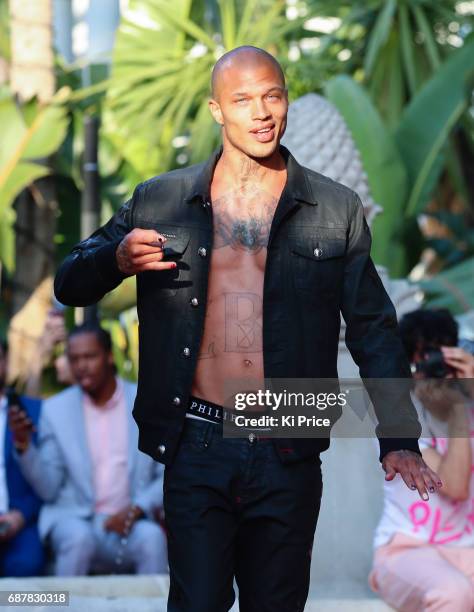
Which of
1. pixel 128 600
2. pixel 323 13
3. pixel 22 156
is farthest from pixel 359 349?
pixel 323 13

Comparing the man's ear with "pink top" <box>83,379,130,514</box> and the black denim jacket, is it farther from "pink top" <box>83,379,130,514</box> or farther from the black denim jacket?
"pink top" <box>83,379,130,514</box>

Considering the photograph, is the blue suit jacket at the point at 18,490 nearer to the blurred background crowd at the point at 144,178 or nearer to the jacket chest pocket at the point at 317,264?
the blurred background crowd at the point at 144,178

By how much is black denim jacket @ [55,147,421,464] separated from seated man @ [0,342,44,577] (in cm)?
294

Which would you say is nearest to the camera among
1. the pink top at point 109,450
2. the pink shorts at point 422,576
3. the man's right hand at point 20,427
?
the pink shorts at point 422,576

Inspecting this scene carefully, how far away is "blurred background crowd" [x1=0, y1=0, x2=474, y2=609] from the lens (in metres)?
5.94

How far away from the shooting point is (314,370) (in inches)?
141

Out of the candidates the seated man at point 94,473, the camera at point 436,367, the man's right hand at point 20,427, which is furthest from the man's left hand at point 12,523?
the camera at point 436,367

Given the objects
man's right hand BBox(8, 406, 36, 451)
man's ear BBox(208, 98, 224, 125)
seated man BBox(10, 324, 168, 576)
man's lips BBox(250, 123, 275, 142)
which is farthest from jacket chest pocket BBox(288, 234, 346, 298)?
seated man BBox(10, 324, 168, 576)

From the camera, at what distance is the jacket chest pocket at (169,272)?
11.7ft

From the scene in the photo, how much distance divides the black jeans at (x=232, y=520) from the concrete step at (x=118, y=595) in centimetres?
147

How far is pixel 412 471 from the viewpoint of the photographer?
136 inches

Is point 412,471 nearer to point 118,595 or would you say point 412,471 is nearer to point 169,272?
point 169,272

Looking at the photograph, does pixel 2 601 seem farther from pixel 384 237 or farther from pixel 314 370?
pixel 384 237

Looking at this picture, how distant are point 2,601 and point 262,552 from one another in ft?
6.68
